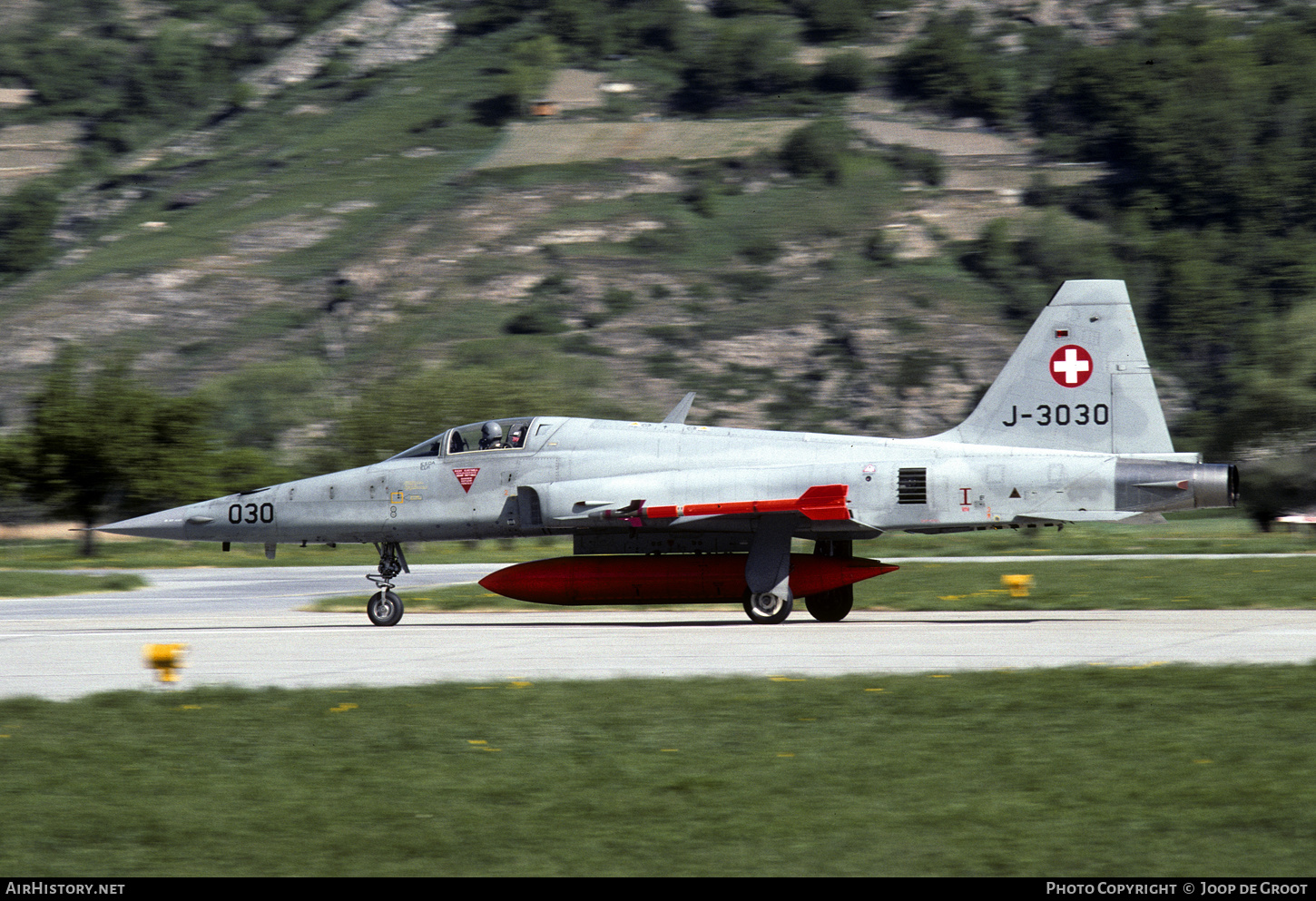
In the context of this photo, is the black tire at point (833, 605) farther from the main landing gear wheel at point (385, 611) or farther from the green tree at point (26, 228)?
the green tree at point (26, 228)

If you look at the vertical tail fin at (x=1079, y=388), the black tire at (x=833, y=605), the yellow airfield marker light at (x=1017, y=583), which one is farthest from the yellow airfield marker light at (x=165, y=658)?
the yellow airfield marker light at (x=1017, y=583)

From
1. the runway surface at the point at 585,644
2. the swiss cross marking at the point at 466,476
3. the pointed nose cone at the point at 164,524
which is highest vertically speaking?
the swiss cross marking at the point at 466,476

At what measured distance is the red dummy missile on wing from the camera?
1836 cm

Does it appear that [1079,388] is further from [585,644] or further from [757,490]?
[585,644]

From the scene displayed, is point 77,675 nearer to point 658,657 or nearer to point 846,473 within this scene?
point 658,657

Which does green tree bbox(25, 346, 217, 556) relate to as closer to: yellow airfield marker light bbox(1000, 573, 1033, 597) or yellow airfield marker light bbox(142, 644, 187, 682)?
yellow airfield marker light bbox(1000, 573, 1033, 597)

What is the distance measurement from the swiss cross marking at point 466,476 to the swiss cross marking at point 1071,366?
8.02 metres

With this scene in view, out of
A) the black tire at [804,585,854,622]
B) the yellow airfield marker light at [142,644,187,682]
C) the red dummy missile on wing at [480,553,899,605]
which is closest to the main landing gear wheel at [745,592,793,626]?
the red dummy missile on wing at [480,553,899,605]

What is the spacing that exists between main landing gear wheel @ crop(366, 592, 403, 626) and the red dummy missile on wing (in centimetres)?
143

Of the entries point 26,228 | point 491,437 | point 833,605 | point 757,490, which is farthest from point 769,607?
point 26,228

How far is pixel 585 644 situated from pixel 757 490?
3.81 m

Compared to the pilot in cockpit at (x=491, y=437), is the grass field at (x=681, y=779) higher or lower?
lower

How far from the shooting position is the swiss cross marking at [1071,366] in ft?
60.2

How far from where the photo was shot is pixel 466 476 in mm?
19422
